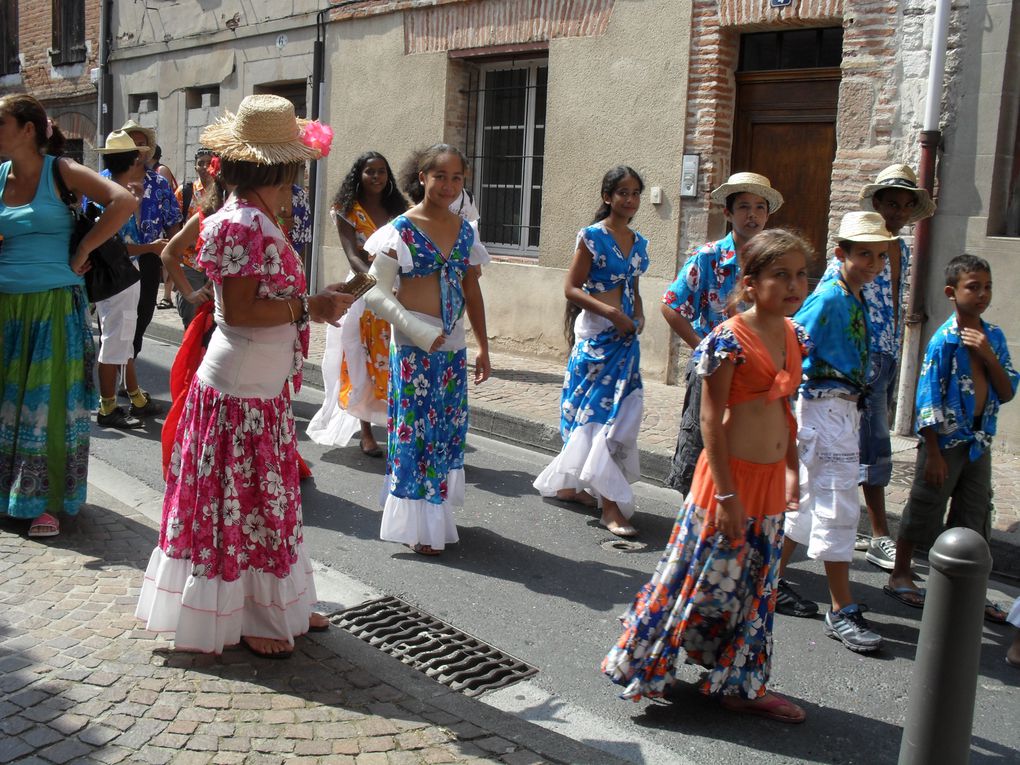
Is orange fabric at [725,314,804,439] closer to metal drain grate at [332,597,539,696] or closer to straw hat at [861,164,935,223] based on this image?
metal drain grate at [332,597,539,696]

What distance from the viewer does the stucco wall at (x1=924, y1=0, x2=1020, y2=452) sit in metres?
7.55

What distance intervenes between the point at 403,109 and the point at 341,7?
1.90 m

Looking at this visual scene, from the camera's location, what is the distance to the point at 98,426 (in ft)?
25.1

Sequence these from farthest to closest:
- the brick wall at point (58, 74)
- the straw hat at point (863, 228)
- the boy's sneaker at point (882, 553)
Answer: the brick wall at point (58, 74) → the boy's sneaker at point (882, 553) → the straw hat at point (863, 228)

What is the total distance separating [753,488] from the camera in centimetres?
352

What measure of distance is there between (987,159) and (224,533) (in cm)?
633

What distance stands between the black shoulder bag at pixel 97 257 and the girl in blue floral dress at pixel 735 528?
9.92 ft

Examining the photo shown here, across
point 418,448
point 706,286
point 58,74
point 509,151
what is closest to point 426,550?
point 418,448

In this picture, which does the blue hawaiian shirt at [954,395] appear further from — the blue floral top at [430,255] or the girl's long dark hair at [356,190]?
the girl's long dark hair at [356,190]

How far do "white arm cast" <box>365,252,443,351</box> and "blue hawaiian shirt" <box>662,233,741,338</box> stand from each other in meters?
1.21

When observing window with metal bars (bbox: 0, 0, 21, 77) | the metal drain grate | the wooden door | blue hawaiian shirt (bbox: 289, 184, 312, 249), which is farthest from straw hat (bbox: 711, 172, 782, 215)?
window with metal bars (bbox: 0, 0, 21, 77)

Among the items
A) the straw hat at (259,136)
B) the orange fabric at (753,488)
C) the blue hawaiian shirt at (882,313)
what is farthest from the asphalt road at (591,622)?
the straw hat at (259,136)

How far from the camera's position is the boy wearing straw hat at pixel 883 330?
495 centimetres

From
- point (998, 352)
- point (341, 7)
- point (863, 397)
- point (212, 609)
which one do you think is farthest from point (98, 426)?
point (341, 7)
